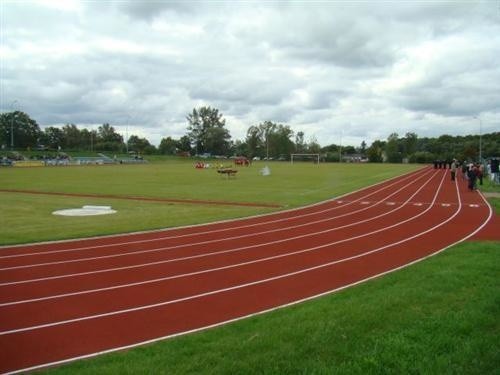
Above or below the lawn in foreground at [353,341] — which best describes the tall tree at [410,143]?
above

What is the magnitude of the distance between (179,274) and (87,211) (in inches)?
441

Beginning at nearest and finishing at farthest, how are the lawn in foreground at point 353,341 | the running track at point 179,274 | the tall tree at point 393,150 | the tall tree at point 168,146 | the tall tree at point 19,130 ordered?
the lawn in foreground at point 353,341 < the running track at point 179,274 < the tall tree at point 19,130 < the tall tree at point 393,150 < the tall tree at point 168,146

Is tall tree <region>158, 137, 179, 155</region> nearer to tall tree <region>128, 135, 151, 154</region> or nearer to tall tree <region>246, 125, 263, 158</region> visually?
tall tree <region>128, 135, 151, 154</region>

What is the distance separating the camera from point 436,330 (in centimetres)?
552

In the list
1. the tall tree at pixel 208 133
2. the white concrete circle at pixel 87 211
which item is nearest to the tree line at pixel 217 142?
the tall tree at pixel 208 133

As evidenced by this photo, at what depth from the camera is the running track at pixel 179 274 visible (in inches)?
251

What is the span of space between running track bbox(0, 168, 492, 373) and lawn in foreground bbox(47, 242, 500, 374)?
743mm

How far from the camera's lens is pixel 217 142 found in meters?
152

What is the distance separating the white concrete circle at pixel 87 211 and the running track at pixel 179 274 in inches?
214

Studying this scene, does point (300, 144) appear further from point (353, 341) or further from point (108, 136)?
point (353, 341)

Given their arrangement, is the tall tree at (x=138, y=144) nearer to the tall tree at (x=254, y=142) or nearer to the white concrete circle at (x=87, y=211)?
the tall tree at (x=254, y=142)

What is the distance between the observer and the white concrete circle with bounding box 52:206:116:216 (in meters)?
18.8

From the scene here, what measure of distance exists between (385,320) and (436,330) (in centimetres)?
59

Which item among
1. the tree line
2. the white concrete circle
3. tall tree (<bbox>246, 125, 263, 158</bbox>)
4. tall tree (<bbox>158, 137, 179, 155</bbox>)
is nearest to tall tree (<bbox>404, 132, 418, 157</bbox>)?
the tree line
